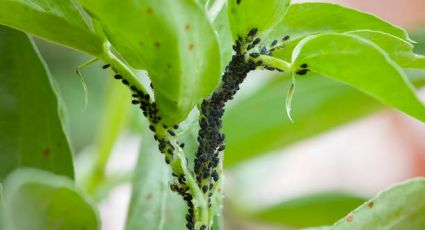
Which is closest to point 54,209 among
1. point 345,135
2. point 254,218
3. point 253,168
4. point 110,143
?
point 110,143

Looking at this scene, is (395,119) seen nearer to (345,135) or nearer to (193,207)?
(345,135)

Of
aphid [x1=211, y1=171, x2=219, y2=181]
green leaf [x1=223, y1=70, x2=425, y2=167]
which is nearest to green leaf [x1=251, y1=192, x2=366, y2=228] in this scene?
green leaf [x1=223, y1=70, x2=425, y2=167]

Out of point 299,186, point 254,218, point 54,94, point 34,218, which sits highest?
point 299,186

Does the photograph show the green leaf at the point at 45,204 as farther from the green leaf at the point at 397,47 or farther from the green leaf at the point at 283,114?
the green leaf at the point at 283,114

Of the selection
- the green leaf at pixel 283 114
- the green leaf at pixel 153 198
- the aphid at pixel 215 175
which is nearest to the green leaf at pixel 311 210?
the green leaf at pixel 283 114

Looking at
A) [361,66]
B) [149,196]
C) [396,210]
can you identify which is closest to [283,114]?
[149,196]

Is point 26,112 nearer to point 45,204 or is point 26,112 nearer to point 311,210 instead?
point 45,204
